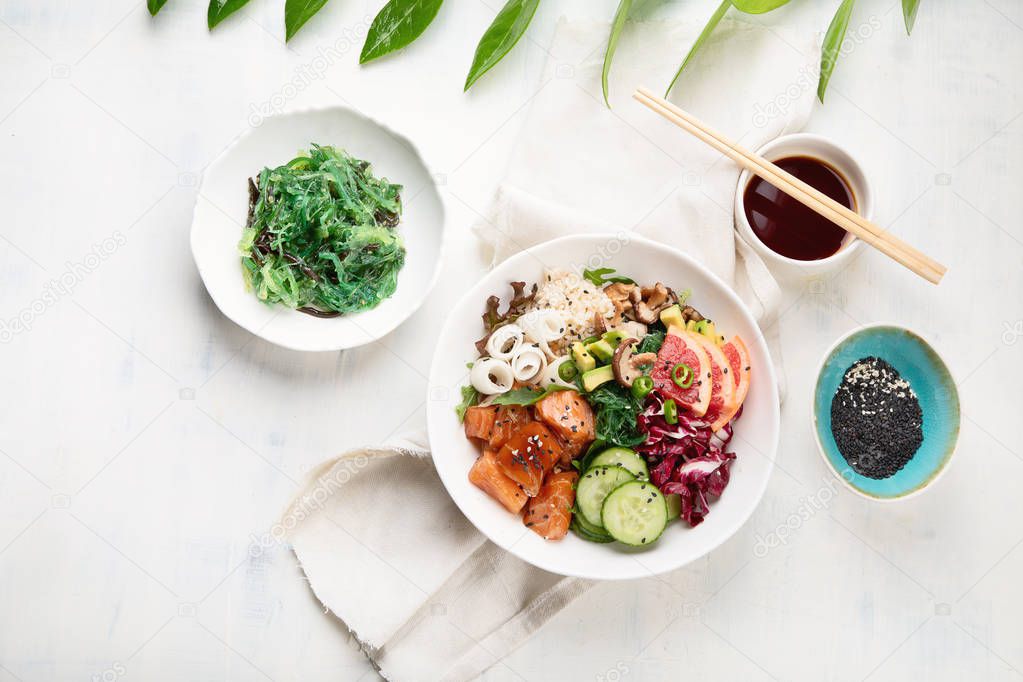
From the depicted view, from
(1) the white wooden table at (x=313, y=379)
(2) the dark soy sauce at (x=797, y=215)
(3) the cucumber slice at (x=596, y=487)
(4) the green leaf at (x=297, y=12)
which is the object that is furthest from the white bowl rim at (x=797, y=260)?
(4) the green leaf at (x=297, y=12)

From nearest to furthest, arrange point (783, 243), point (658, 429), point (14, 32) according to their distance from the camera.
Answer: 1. point (658, 429)
2. point (783, 243)
3. point (14, 32)

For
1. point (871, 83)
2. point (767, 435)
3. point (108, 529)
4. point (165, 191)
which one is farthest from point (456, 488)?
point (871, 83)

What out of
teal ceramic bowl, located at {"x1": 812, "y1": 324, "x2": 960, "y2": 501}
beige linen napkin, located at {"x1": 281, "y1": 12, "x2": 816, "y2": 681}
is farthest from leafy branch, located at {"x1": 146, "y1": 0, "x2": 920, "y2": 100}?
teal ceramic bowl, located at {"x1": 812, "y1": 324, "x2": 960, "y2": 501}

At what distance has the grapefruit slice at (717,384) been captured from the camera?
9.19 ft

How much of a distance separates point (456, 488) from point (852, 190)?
2016 mm

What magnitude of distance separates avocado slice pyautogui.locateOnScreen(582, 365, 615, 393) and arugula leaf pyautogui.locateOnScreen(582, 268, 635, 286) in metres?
0.38

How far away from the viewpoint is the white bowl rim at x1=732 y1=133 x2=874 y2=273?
306 centimetres

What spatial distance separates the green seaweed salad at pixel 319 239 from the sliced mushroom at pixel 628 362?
0.98 m

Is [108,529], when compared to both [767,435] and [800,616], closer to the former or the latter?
[767,435]

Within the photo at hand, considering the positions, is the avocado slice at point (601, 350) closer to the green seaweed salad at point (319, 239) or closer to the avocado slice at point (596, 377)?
the avocado slice at point (596, 377)

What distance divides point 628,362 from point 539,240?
0.71m

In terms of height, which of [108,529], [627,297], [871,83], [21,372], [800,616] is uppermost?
[871,83]

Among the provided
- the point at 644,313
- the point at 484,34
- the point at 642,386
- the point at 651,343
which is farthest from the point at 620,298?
the point at 484,34

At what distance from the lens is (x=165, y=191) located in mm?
3348
